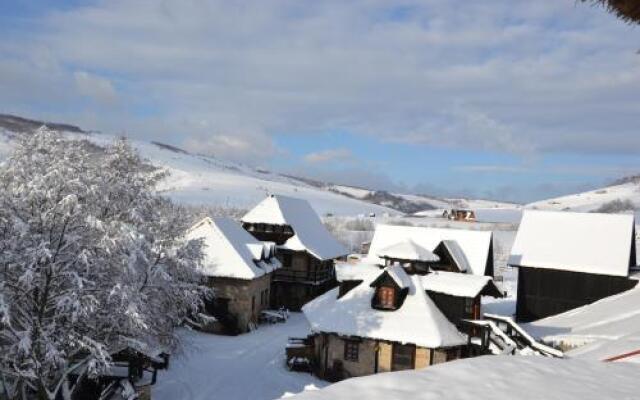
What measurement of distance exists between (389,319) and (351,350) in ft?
8.98

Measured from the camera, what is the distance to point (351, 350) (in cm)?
3019

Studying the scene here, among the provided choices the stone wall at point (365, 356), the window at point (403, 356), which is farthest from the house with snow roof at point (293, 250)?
the window at point (403, 356)

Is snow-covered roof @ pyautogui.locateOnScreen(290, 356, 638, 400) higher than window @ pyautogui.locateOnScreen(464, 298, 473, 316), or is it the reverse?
snow-covered roof @ pyautogui.locateOnScreen(290, 356, 638, 400)

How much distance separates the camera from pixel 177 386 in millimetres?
27359

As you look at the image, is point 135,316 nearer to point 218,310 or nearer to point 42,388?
point 42,388

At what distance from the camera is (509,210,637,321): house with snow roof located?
36844 millimetres

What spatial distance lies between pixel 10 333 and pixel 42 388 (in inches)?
92.2

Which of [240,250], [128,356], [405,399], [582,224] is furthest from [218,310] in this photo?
[405,399]

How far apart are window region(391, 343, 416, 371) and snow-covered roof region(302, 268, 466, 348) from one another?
0.80m

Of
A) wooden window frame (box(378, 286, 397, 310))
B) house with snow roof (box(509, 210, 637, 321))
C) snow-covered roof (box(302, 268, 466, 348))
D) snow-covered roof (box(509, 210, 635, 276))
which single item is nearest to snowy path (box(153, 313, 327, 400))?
snow-covered roof (box(302, 268, 466, 348))

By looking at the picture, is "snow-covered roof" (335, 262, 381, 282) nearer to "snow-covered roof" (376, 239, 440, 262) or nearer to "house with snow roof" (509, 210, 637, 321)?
"snow-covered roof" (376, 239, 440, 262)

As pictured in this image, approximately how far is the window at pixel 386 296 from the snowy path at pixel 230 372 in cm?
522

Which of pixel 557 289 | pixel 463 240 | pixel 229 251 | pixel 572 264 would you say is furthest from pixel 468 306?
pixel 229 251

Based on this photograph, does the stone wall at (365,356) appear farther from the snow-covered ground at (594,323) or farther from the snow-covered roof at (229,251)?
the snow-covered roof at (229,251)
